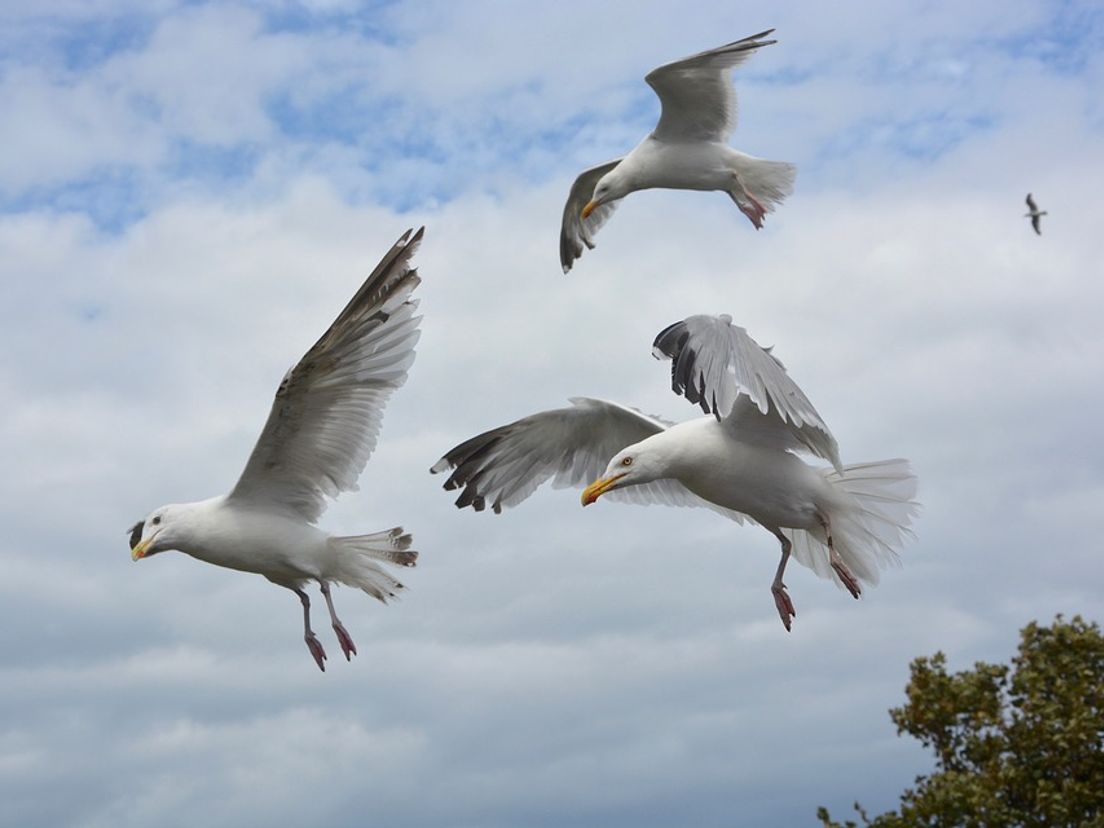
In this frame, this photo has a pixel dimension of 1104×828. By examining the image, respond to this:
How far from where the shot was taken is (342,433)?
10.7m

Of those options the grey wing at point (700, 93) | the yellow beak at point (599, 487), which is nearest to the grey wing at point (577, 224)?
the grey wing at point (700, 93)

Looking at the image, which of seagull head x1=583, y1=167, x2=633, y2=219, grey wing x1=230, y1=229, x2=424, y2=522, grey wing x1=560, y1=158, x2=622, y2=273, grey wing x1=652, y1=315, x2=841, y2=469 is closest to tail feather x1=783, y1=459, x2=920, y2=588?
grey wing x1=652, y1=315, x2=841, y2=469

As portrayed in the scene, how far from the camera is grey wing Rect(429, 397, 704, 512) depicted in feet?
37.1

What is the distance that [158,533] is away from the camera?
1059cm

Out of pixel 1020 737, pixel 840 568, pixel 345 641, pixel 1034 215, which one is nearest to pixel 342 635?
pixel 345 641

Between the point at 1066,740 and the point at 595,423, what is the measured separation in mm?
8948

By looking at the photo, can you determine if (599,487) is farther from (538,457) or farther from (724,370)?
(538,457)

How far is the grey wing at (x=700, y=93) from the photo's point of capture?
545 inches

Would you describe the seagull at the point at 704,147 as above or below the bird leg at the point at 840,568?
above

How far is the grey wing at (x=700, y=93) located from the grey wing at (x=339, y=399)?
460 cm

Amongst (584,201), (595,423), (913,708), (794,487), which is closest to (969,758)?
(913,708)

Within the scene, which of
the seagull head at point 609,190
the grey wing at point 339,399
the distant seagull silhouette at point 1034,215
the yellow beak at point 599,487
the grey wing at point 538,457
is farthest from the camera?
the distant seagull silhouette at point 1034,215

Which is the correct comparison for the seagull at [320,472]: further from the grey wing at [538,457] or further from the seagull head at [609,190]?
the seagull head at [609,190]

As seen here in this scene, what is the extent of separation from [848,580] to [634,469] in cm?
139
